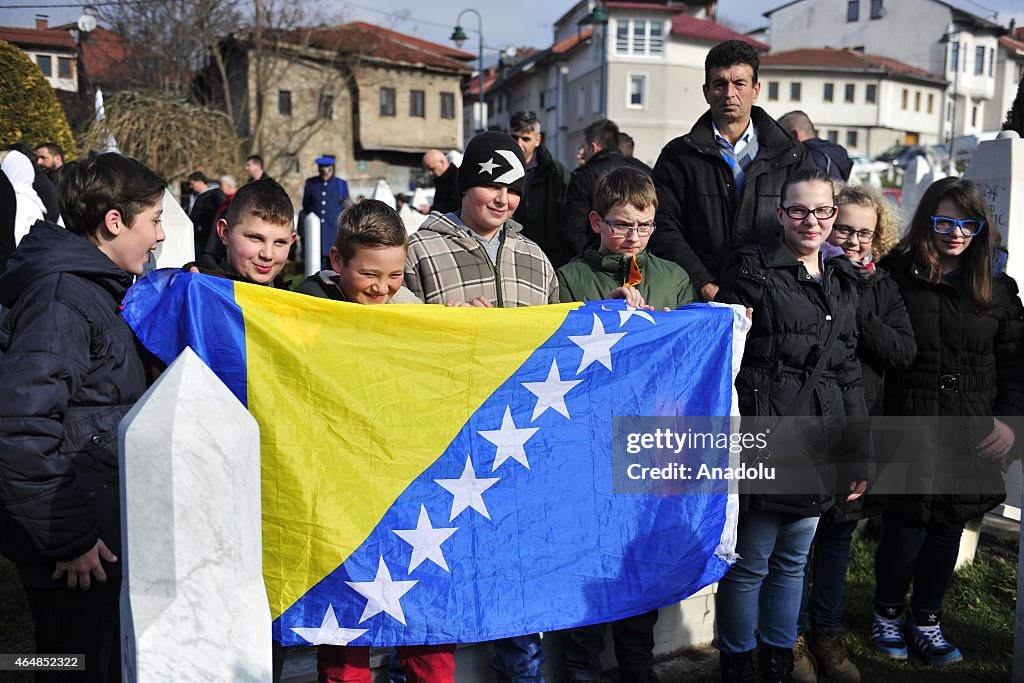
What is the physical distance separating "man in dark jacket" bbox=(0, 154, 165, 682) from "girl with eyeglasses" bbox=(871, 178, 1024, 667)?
131 inches

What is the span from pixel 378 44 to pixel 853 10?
996 inches

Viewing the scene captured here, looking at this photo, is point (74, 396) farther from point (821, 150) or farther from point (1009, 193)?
point (1009, 193)

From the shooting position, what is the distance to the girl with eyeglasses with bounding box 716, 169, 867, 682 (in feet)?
11.8

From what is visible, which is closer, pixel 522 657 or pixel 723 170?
pixel 522 657

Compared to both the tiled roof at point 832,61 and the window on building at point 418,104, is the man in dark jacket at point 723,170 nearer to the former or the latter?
the window on building at point 418,104

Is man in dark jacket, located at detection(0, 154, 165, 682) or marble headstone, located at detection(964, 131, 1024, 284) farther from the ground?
marble headstone, located at detection(964, 131, 1024, 284)

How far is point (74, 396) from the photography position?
2.56 metres

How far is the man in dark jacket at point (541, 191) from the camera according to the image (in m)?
6.72

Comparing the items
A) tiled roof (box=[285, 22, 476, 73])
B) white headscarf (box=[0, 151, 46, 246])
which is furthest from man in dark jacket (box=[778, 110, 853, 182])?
tiled roof (box=[285, 22, 476, 73])

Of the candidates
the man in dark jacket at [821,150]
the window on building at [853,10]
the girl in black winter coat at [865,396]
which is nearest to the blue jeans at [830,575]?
the girl in black winter coat at [865,396]

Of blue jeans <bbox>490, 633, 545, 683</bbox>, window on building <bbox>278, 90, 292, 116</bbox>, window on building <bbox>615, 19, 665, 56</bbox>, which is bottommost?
blue jeans <bbox>490, 633, 545, 683</bbox>

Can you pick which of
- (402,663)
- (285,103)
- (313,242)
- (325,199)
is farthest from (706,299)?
(285,103)

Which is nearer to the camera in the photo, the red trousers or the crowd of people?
the crowd of people

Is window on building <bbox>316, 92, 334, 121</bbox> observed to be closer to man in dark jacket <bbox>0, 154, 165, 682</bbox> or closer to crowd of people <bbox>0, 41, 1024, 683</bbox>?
crowd of people <bbox>0, 41, 1024, 683</bbox>
